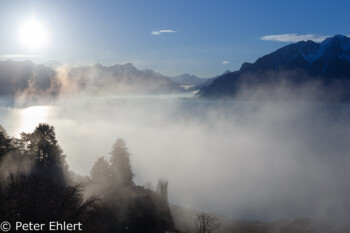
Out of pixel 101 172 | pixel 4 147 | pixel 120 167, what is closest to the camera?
pixel 4 147

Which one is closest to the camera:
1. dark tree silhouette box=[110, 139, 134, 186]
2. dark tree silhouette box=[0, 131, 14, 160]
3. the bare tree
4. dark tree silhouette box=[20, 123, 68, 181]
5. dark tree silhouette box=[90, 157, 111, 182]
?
the bare tree

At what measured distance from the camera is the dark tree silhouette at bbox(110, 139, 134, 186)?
202 feet

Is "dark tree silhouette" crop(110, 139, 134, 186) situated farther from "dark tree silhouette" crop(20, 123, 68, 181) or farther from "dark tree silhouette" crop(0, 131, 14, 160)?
"dark tree silhouette" crop(0, 131, 14, 160)

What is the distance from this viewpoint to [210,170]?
654 feet

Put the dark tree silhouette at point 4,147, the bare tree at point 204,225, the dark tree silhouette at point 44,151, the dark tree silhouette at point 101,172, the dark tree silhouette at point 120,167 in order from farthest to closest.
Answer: the dark tree silhouette at point 120,167
the dark tree silhouette at point 101,172
the dark tree silhouette at point 44,151
the dark tree silhouette at point 4,147
the bare tree at point 204,225

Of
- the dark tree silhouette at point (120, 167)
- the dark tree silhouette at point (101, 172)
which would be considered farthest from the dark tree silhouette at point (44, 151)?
the dark tree silhouette at point (120, 167)

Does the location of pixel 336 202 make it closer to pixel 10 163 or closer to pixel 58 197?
pixel 10 163

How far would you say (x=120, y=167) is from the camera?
204 feet

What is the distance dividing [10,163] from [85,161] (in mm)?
130991

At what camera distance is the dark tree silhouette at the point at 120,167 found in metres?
61.6

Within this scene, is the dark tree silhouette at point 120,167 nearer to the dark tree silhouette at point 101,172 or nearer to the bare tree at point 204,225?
the dark tree silhouette at point 101,172

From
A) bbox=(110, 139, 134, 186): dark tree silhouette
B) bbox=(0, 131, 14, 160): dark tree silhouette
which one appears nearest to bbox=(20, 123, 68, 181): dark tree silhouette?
bbox=(0, 131, 14, 160): dark tree silhouette

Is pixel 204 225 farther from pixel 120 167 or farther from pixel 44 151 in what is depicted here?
pixel 44 151

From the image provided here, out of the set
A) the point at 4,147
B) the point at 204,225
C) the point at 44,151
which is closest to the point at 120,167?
the point at 44,151
